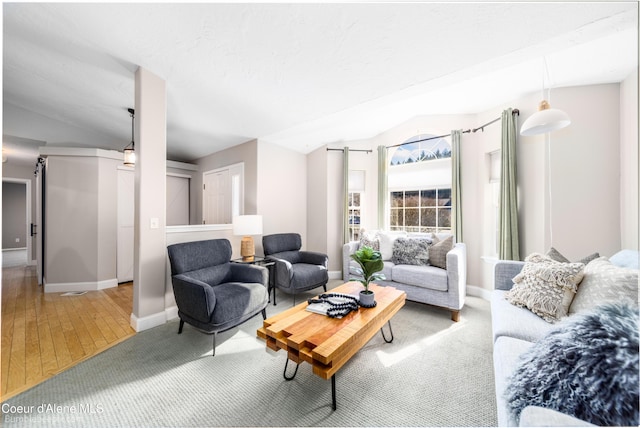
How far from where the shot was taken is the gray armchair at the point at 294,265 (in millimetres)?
2988

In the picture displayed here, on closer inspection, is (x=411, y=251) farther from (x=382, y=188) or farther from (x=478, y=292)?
(x=382, y=188)

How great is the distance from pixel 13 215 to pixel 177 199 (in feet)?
22.1

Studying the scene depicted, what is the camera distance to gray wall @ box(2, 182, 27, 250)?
23.3ft

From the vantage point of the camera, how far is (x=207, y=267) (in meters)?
2.54

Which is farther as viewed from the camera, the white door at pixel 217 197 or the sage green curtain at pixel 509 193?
the white door at pixel 217 197

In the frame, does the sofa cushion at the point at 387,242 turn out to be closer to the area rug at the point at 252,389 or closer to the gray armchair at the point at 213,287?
the area rug at the point at 252,389

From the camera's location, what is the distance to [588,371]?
72 centimetres

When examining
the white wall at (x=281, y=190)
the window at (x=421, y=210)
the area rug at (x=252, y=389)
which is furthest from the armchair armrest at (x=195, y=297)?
the window at (x=421, y=210)

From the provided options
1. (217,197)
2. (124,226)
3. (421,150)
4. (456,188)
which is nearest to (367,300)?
(456,188)

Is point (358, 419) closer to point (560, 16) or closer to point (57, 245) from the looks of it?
point (560, 16)

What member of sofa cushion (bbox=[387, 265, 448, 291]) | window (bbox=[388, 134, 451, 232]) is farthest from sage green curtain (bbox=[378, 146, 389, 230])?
sofa cushion (bbox=[387, 265, 448, 291])

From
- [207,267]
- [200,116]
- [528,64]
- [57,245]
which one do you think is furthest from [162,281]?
[528,64]

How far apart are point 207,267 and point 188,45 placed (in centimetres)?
211

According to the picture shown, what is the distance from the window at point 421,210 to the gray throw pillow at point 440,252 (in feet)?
2.27
